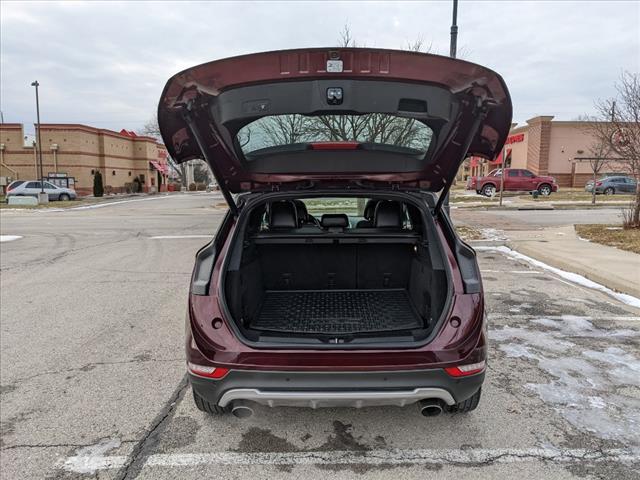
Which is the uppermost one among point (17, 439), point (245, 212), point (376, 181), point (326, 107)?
point (326, 107)

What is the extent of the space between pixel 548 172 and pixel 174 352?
37198mm

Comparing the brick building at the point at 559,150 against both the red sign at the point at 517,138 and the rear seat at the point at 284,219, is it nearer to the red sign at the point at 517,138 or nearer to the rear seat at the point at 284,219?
the red sign at the point at 517,138

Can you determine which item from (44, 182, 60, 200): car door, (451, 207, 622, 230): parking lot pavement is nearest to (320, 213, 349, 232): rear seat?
(451, 207, 622, 230): parking lot pavement

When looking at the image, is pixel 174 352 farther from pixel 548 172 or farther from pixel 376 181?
pixel 548 172

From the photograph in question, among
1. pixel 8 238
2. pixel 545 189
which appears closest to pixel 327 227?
pixel 8 238

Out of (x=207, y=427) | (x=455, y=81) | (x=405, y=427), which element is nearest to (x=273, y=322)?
(x=207, y=427)

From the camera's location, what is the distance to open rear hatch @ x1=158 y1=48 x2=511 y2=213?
2156 millimetres

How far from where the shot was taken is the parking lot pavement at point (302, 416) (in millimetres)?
2457

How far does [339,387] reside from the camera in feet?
7.68

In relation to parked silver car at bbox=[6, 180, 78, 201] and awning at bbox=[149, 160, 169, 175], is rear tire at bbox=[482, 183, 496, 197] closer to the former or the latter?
parked silver car at bbox=[6, 180, 78, 201]

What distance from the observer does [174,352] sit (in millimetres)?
4074

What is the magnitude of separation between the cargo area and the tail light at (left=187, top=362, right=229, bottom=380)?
25.6 inches

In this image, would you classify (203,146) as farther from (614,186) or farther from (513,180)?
(614,186)

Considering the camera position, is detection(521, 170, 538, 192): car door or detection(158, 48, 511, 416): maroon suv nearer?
detection(158, 48, 511, 416): maroon suv
